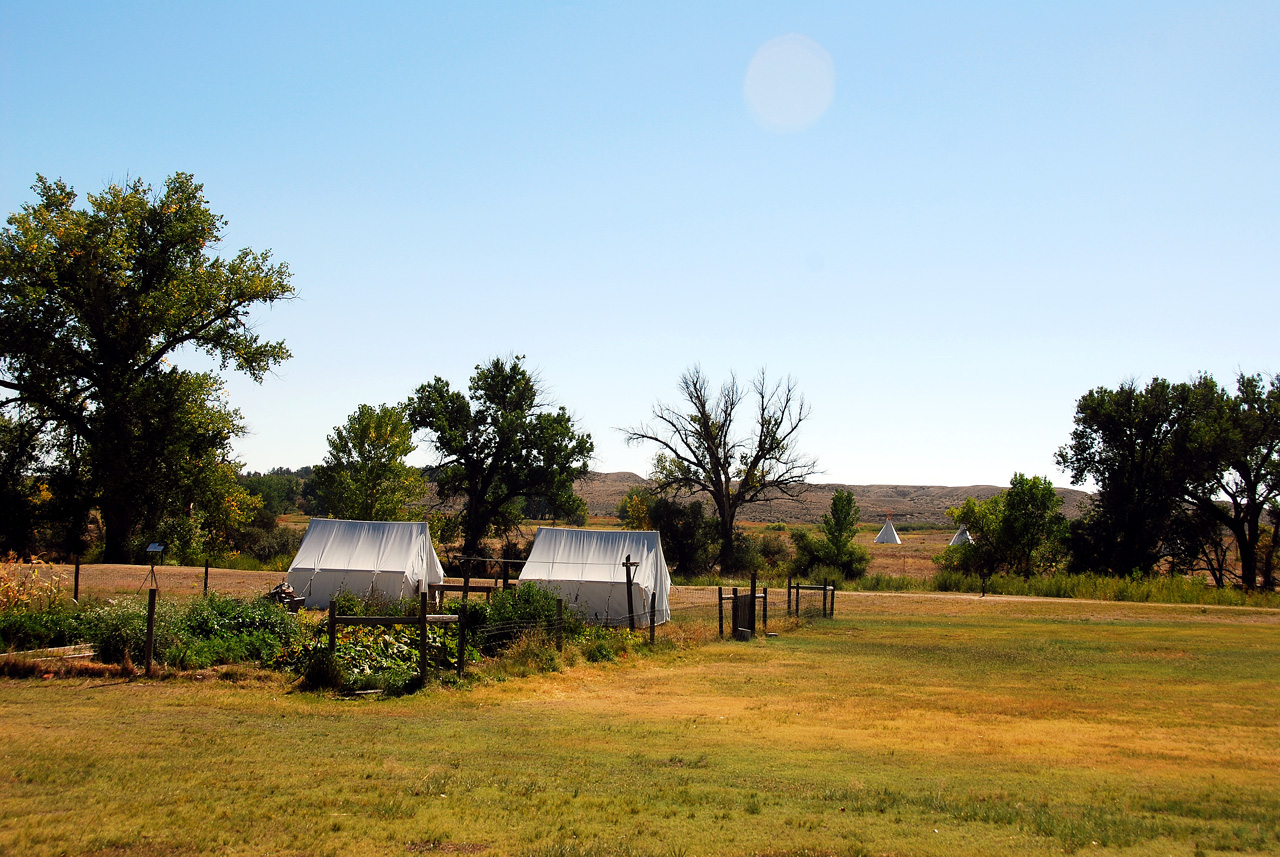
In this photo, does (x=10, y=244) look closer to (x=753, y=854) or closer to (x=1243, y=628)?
(x=753, y=854)

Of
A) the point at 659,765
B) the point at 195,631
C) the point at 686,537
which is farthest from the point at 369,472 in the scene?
the point at 659,765

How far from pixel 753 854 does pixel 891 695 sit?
9.99 m

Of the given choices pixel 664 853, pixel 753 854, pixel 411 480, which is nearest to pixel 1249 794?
pixel 753 854

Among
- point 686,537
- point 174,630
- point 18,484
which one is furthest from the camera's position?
Answer: point 686,537

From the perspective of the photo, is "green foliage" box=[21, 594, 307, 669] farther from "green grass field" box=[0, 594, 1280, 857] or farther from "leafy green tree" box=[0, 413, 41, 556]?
"leafy green tree" box=[0, 413, 41, 556]

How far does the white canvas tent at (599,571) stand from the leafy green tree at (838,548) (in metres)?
26.1

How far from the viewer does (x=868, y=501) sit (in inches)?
6791

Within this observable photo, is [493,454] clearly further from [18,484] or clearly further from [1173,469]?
[1173,469]

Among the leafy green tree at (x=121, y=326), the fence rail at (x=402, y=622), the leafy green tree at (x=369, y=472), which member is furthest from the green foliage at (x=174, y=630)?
the leafy green tree at (x=369, y=472)

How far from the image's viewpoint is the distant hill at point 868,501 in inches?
5748

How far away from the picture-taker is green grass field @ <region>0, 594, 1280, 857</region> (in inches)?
283

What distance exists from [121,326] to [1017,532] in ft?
155

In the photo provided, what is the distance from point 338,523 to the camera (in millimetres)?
30734

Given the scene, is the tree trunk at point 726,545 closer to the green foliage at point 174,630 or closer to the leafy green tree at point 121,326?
the leafy green tree at point 121,326
